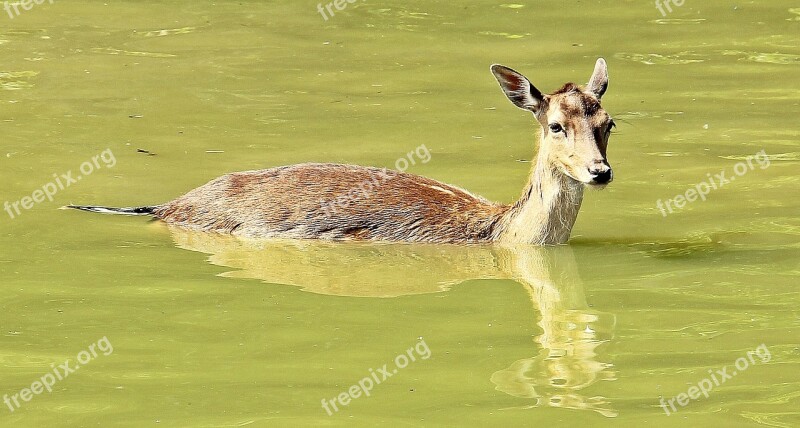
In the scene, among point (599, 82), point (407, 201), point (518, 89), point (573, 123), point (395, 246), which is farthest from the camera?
point (407, 201)

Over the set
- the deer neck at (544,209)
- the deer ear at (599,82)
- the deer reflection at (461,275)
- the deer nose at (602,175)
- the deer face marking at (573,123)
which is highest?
the deer ear at (599,82)

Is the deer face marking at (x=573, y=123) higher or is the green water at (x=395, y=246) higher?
the deer face marking at (x=573, y=123)

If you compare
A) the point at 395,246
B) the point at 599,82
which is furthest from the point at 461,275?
the point at 599,82

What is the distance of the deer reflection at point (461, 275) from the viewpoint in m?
8.34

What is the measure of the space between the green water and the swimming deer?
0.65 ft

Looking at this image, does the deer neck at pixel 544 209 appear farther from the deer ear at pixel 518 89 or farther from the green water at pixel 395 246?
the deer ear at pixel 518 89

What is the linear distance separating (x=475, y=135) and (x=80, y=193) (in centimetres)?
372

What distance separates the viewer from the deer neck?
37.4 feet

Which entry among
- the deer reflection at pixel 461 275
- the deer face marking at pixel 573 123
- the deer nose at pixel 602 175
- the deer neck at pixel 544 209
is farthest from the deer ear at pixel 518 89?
the deer reflection at pixel 461 275

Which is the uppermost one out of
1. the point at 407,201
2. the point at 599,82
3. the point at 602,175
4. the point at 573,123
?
the point at 599,82

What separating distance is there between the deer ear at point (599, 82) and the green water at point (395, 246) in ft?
3.52

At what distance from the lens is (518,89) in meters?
11.3

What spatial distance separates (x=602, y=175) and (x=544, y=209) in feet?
3.36

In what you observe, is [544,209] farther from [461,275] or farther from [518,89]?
[461,275]
